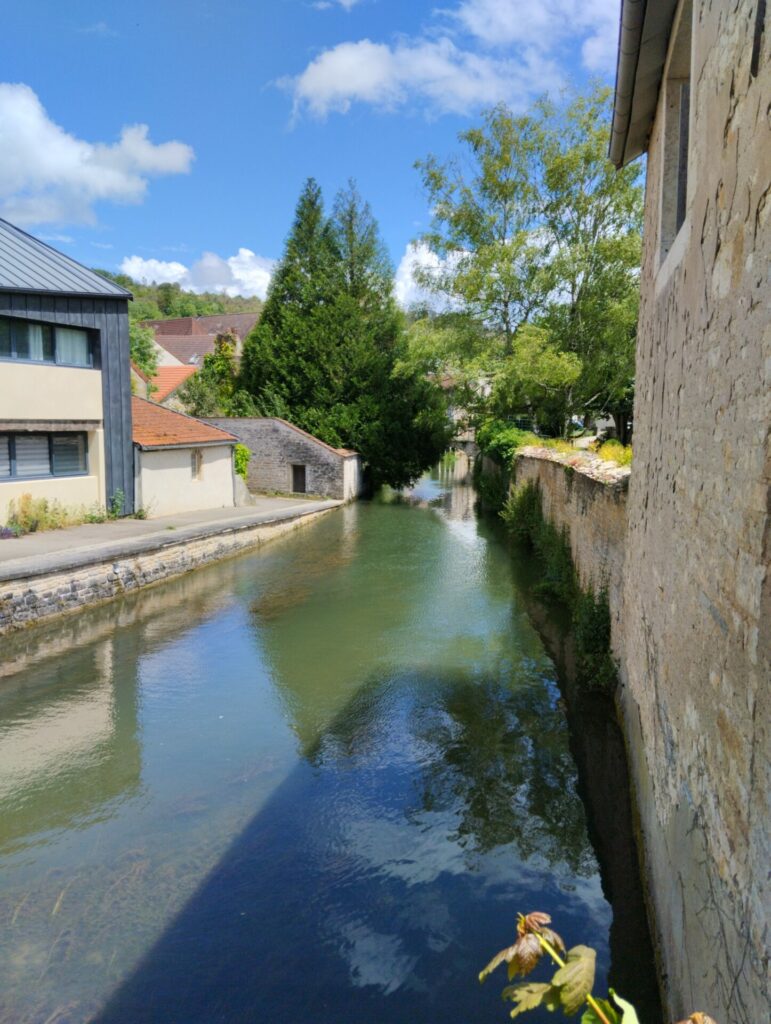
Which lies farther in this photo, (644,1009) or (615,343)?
(615,343)

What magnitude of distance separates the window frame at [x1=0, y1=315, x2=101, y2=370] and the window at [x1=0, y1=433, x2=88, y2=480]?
154 cm

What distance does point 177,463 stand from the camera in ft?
63.4

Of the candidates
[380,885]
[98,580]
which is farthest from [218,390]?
[380,885]

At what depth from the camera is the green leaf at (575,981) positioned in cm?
171

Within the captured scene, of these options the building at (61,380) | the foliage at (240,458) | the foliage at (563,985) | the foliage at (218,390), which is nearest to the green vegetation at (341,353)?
the foliage at (218,390)

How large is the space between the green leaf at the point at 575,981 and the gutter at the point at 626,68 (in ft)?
17.5

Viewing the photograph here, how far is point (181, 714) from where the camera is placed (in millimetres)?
8219

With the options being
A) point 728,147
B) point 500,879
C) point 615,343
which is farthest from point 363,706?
point 615,343

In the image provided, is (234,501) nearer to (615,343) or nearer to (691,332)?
(615,343)

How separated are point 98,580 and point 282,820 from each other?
7.87m

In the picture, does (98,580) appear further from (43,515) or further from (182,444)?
(182,444)

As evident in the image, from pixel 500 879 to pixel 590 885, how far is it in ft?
2.11

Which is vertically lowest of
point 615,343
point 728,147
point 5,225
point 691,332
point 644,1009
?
point 644,1009

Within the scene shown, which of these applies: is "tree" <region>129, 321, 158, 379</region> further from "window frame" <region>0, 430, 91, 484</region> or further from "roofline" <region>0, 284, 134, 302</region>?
"window frame" <region>0, 430, 91, 484</region>
